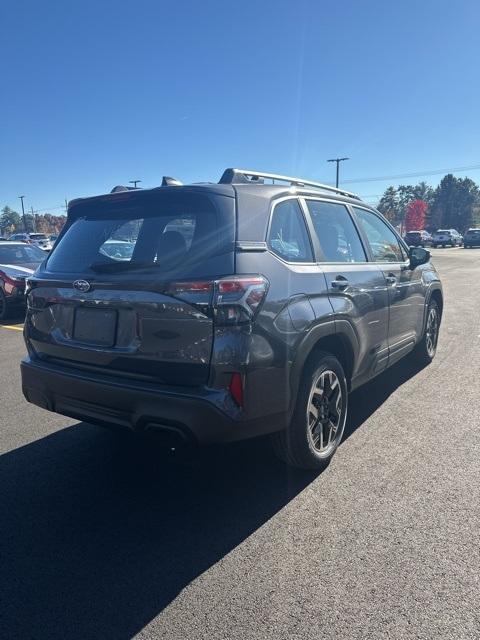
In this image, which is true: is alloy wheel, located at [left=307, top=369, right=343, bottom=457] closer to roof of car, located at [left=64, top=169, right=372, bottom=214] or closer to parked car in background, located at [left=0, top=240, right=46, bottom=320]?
roof of car, located at [left=64, top=169, right=372, bottom=214]

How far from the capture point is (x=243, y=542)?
2.59 metres

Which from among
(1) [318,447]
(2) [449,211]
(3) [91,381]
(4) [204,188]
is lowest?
(1) [318,447]

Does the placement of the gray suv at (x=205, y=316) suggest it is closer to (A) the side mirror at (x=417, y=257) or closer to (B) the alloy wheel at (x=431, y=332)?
(A) the side mirror at (x=417, y=257)

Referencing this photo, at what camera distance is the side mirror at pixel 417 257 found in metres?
5.06

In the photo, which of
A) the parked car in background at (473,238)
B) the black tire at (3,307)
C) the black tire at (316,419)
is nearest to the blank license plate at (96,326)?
the black tire at (316,419)

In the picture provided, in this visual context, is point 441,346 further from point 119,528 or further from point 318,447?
point 119,528

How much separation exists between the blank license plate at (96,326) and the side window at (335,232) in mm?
1575

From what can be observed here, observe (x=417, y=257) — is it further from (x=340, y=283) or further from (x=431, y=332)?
(x=340, y=283)

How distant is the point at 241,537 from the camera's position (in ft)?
8.63

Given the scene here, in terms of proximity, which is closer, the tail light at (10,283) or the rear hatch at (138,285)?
the rear hatch at (138,285)

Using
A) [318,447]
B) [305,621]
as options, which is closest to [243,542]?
[305,621]

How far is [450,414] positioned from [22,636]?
362 centimetres

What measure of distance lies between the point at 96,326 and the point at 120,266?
0.39m

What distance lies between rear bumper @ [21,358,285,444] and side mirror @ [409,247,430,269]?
2959 millimetres
